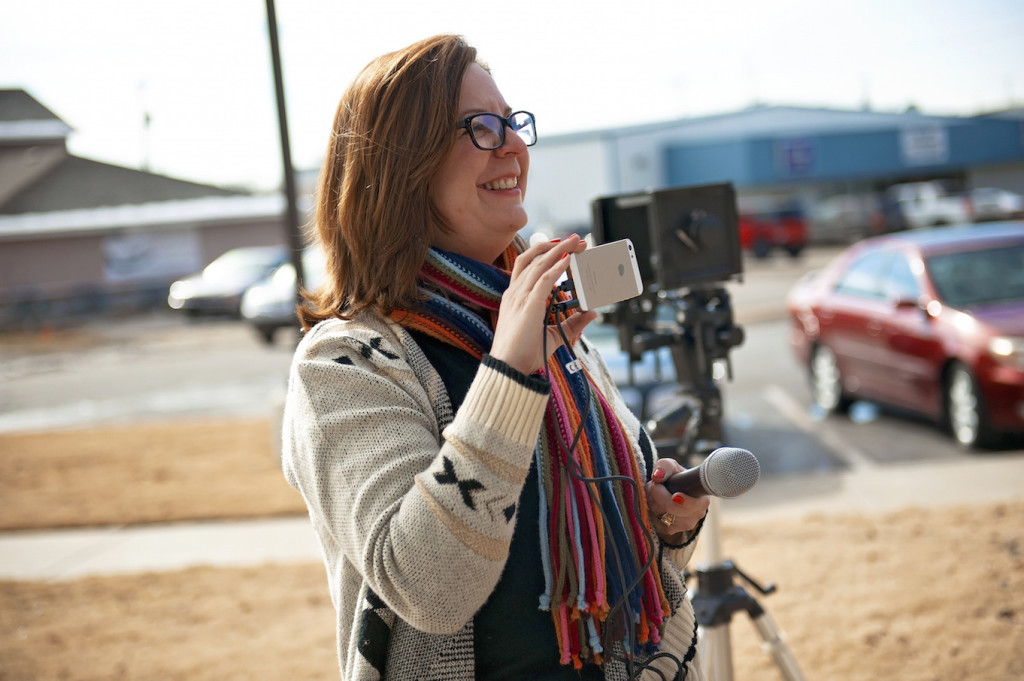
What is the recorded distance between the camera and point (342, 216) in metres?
1.59

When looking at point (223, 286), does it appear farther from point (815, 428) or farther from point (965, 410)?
point (965, 410)

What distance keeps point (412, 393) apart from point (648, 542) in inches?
20.0

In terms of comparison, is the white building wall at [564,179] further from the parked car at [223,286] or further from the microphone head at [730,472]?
the microphone head at [730,472]

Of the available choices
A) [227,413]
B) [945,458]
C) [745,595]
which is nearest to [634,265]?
[745,595]

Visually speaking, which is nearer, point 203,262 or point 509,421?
point 509,421

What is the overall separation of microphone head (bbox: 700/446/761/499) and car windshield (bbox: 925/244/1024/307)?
18.3 feet

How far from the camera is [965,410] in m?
6.26

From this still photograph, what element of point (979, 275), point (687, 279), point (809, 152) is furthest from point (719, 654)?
point (809, 152)

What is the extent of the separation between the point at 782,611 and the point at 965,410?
3022 mm

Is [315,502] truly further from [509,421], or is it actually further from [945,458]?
[945,458]

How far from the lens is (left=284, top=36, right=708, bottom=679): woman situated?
4.35 ft

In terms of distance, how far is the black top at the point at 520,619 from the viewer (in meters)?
1.48

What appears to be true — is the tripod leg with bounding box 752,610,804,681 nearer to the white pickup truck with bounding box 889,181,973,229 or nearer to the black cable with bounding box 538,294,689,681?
the black cable with bounding box 538,294,689,681

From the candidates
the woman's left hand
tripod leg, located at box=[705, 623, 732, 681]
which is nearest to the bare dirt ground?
tripod leg, located at box=[705, 623, 732, 681]
